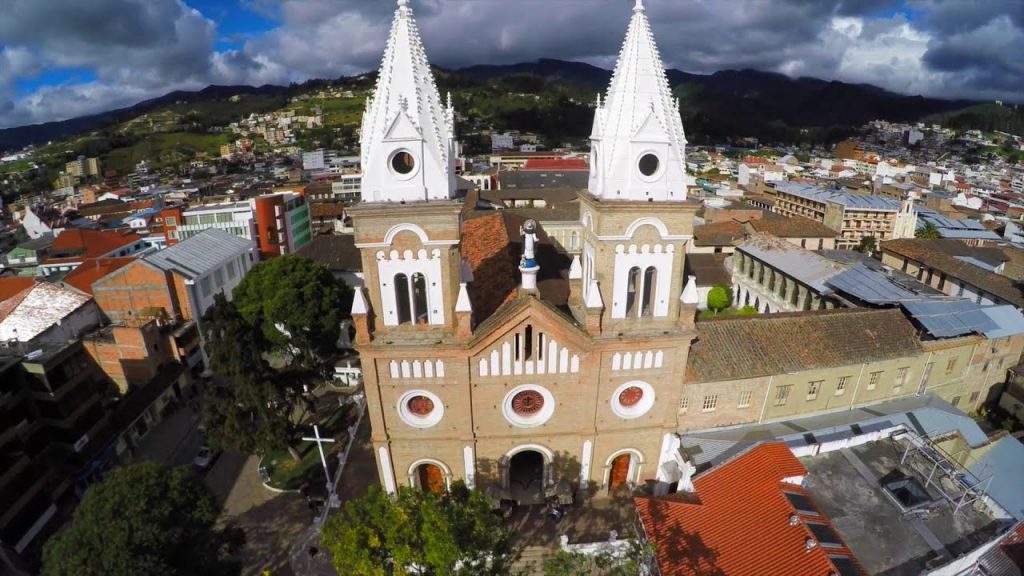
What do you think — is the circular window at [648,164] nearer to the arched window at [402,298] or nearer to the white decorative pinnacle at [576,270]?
the white decorative pinnacle at [576,270]

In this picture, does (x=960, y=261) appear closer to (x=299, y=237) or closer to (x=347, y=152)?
(x=299, y=237)

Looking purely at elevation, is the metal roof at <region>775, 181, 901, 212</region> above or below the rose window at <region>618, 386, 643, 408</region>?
below

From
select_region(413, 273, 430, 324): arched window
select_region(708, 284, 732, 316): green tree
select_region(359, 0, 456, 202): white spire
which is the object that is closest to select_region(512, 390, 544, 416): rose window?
select_region(413, 273, 430, 324): arched window

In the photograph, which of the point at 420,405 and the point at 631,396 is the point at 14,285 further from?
the point at 631,396

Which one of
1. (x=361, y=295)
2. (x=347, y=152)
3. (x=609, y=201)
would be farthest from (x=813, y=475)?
(x=347, y=152)

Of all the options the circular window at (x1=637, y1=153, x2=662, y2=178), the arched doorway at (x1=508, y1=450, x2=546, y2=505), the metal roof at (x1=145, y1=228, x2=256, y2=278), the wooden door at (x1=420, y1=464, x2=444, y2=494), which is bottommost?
the arched doorway at (x1=508, y1=450, x2=546, y2=505)

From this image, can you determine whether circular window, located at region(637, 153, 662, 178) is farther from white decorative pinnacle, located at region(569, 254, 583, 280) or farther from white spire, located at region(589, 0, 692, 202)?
white decorative pinnacle, located at region(569, 254, 583, 280)

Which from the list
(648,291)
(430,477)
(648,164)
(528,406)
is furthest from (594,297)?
(430,477)
